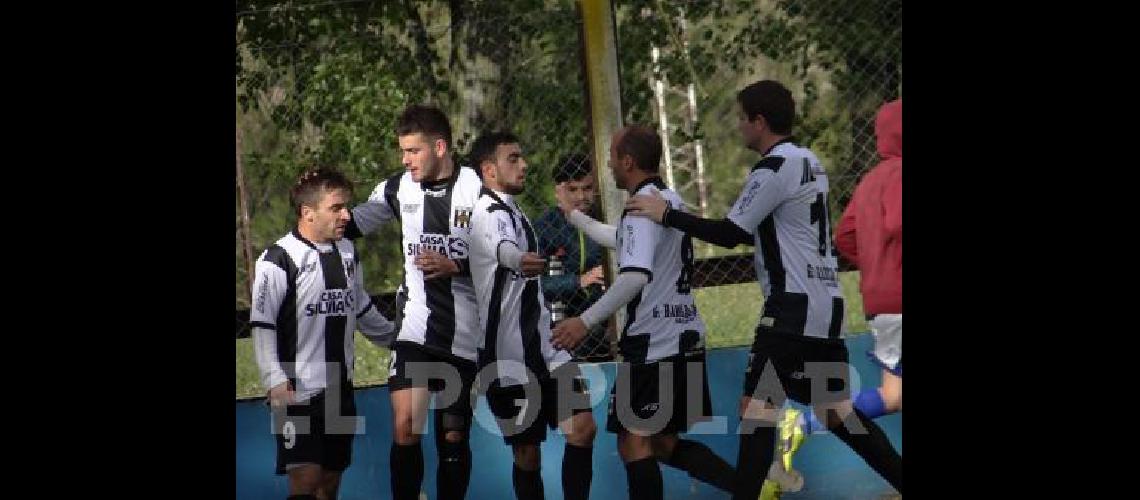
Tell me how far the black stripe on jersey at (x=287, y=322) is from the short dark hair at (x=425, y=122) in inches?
33.2

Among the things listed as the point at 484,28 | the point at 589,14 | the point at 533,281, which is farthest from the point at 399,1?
the point at 533,281

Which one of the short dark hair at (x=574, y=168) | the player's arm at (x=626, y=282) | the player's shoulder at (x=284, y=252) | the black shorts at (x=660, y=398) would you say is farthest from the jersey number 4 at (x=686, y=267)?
the player's shoulder at (x=284, y=252)

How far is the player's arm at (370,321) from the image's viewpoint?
322 inches

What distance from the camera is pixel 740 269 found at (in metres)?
9.34

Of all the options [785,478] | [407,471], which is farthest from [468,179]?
[785,478]

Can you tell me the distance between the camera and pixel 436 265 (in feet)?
26.9

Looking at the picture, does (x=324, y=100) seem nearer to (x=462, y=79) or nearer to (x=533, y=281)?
(x=462, y=79)

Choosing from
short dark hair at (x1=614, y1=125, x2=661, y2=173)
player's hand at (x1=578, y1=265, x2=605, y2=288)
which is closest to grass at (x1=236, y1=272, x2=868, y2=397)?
player's hand at (x1=578, y1=265, x2=605, y2=288)

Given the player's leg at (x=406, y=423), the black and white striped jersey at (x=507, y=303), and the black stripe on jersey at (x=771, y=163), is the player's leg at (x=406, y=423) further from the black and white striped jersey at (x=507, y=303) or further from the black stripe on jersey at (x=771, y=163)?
the black stripe on jersey at (x=771, y=163)

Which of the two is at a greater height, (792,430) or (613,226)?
(613,226)

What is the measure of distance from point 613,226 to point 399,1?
2.14 metres

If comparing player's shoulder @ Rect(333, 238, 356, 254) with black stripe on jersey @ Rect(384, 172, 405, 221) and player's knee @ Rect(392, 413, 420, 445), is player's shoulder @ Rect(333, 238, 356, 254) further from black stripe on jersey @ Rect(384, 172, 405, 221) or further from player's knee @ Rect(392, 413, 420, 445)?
player's knee @ Rect(392, 413, 420, 445)

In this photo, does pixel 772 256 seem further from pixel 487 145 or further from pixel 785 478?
pixel 487 145

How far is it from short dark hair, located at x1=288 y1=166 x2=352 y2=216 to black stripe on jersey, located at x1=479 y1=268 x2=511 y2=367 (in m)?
0.81
